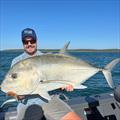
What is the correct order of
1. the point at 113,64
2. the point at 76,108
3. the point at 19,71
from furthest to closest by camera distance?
the point at 76,108 < the point at 113,64 < the point at 19,71

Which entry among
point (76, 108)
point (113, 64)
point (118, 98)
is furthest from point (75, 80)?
point (76, 108)

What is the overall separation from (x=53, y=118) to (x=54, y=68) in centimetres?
98

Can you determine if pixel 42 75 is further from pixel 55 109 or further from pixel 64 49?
pixel 55 109

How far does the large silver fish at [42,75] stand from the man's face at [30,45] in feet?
2.15

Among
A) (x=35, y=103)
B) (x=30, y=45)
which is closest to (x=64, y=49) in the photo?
(x=30, y=45)

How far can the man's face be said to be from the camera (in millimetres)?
4797

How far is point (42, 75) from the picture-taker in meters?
4.05

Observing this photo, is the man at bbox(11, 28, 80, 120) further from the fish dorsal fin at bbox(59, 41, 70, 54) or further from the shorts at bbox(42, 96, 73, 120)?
the fish dorsal fin at bbox(59, 41, 70, 54)

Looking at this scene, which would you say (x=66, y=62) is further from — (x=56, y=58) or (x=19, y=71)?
(x=19, y=71)

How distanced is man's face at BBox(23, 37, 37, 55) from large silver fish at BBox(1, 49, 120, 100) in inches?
25.8

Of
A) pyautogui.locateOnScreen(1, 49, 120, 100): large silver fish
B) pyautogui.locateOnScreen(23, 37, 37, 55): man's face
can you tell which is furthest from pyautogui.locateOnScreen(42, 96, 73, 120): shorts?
pyautogui.locateOnScreen(23, 37, 37, 55): man's face

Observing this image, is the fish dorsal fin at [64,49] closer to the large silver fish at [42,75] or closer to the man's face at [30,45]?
the large silver fish at [42,75]

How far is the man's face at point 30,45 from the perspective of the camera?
4797 millimetres

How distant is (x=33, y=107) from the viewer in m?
4.71
